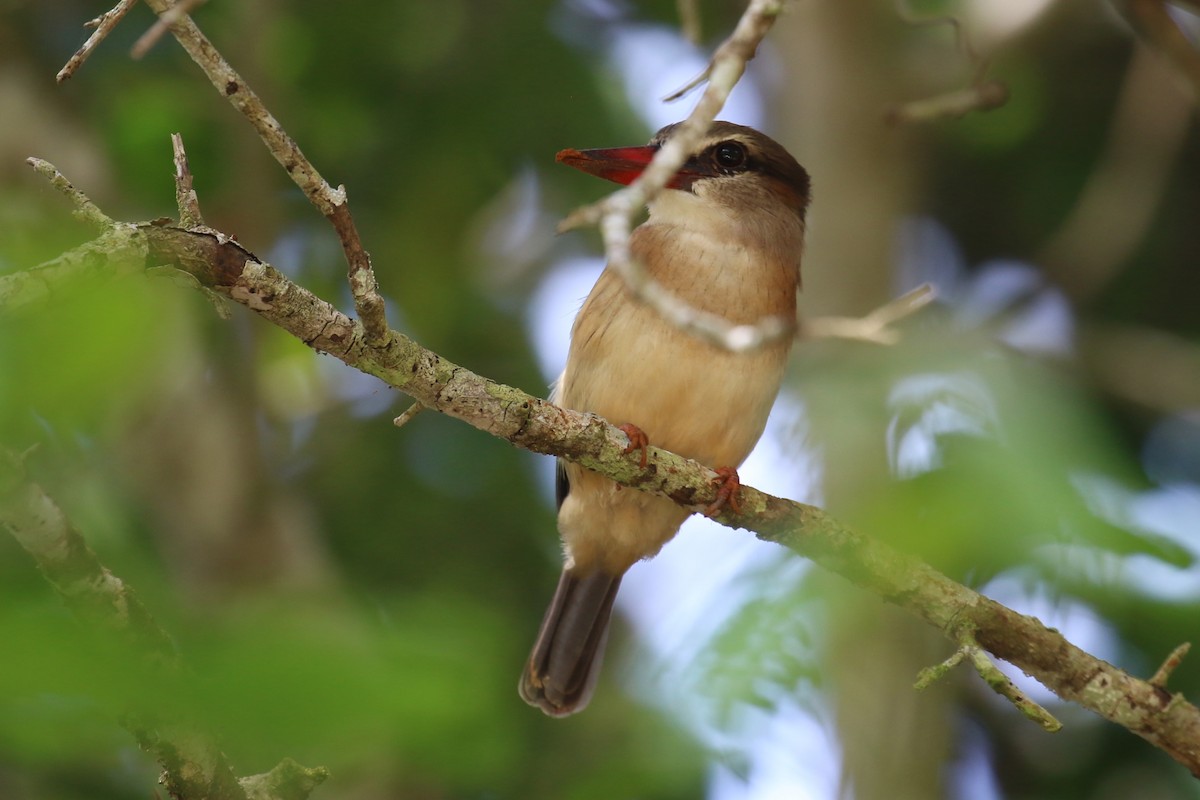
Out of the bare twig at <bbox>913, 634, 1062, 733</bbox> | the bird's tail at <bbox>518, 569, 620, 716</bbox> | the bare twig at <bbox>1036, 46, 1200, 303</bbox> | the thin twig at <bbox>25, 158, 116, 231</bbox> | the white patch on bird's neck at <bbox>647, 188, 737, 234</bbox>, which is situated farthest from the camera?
the bare twig at <bbox>1036, 46, 1200, 303</bbox>

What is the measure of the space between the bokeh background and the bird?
0.63ft

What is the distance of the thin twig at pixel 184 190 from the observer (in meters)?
2.12

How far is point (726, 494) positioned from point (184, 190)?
1.50m

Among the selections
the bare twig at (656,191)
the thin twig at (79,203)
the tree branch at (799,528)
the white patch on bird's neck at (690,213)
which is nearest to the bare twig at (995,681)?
the tree branch at (799,528)

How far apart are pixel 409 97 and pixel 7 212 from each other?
2455mm

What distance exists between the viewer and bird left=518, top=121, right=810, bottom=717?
3.61m

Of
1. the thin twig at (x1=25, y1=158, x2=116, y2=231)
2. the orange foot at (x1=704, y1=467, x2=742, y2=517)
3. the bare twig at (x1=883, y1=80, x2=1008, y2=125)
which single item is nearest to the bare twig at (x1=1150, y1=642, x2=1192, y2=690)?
the orange foot at (x1=704, y1=467, x2=742, y2=517)

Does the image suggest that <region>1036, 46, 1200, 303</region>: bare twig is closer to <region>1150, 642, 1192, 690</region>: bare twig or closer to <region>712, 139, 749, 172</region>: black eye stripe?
<region>712, 139, 749, 172</region>: black eye stripe

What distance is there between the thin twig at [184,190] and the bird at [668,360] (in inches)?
48.3

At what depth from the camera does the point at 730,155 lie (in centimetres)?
415

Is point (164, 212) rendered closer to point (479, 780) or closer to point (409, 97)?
point (409, 97)

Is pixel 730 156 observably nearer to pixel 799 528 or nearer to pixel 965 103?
pixel 965 103

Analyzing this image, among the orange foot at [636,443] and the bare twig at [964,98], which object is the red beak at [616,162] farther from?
the orange foot at [636,443]

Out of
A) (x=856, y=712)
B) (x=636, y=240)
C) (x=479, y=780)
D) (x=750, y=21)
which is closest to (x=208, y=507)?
(x=636, y=240)
